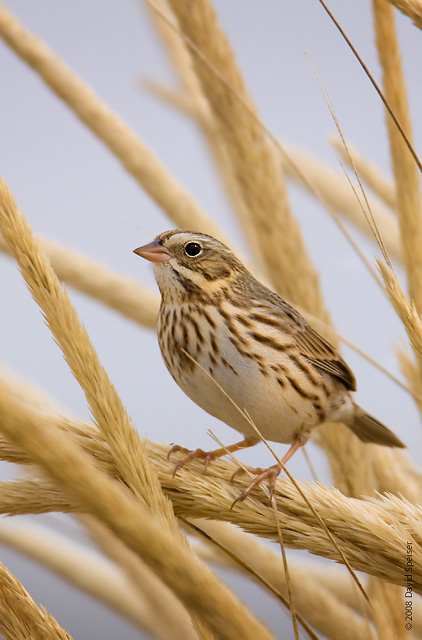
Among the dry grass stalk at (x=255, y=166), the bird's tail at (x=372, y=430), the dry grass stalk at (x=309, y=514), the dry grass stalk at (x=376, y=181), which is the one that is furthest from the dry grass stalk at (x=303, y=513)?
the dry grass stalk at (x=376, y=181)

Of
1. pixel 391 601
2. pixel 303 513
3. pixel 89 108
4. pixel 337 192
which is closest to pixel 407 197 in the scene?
pixel 303 513

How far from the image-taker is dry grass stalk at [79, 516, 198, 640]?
5.94 feet

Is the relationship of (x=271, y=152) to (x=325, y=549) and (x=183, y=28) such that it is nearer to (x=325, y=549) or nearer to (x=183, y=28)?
(x=183, y=28)

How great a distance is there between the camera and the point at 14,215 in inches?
37.9

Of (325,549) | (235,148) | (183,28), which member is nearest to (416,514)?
(325,549)

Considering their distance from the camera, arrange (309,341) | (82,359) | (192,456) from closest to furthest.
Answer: (82,359), (192,456), (309,341)

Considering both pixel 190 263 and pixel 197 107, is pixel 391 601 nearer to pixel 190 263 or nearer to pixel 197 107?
pixel 190 263

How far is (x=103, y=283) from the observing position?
2068 millimetres

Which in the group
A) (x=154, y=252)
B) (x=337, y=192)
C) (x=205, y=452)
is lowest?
(x=205, y=452)

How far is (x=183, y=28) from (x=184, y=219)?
480mm

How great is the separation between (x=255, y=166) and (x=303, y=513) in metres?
0.94

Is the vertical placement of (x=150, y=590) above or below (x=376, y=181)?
below

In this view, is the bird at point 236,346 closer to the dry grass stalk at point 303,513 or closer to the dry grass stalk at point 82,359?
the dry grass stalk at point 303,513

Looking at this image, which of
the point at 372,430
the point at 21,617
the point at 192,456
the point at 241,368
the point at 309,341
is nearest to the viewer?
the point at 21,617
